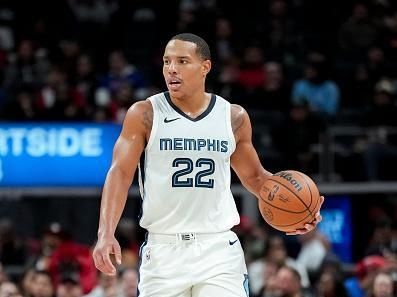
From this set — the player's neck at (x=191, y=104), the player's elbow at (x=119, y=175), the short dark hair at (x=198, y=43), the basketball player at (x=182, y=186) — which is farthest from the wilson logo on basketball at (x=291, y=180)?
the player's elbow at (x=119, y=175)

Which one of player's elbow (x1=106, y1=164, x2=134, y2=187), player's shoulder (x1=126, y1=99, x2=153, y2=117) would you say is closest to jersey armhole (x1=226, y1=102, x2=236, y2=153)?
player's shoulder (x1=126, y1=99, x2=153, y2=117)

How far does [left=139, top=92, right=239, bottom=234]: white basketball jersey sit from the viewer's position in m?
6.84

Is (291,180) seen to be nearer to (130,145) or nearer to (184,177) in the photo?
(184,177)

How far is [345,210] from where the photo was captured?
16156 mm

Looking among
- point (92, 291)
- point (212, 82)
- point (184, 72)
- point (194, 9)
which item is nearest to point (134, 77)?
point (212, 82)

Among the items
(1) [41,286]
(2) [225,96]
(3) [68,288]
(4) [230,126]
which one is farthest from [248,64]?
(4) [230,126]

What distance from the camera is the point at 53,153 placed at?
15086mm

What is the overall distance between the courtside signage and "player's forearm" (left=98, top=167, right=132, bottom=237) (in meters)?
8.27

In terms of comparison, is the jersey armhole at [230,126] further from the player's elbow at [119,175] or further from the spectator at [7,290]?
the spectator at [7,290]

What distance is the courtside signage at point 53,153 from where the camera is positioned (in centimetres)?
1502

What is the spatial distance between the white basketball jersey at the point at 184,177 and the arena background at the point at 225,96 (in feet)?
19.0

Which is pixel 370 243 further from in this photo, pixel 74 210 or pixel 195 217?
pixel 195 217

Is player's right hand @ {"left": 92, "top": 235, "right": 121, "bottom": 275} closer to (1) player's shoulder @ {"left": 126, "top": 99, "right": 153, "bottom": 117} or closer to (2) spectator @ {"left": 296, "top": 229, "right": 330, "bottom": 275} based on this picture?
(1) player's shoulder @ {"left": 126, "top": 99, "right": 153, "bottom": 117}

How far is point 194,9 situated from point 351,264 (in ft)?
18.7
